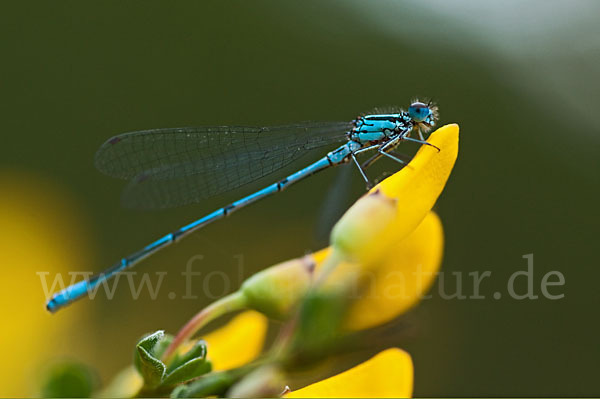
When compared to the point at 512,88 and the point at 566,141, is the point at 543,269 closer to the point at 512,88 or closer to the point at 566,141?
the point at 566,141

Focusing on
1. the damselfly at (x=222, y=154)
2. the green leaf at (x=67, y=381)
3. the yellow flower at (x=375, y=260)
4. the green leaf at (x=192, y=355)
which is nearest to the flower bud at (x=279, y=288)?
the yellow flower at (x=375, y=260)

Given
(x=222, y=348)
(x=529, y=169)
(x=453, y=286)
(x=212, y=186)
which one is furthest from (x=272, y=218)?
(x=222, y=348)

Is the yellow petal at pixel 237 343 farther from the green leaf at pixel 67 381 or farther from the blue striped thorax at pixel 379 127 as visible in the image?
the blue striped thorax at pixel 379 127

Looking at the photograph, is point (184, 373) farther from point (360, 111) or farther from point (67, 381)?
point (360, 111)

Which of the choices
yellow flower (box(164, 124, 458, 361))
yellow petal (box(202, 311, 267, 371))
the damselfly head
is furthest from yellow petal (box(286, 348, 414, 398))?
the damselfly head

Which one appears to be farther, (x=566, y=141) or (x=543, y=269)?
(x=543, y=269)

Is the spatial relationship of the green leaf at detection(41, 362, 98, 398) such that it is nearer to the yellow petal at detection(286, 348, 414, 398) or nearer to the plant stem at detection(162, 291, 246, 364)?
the plant stem at detection(162, 291, 246, 364)
